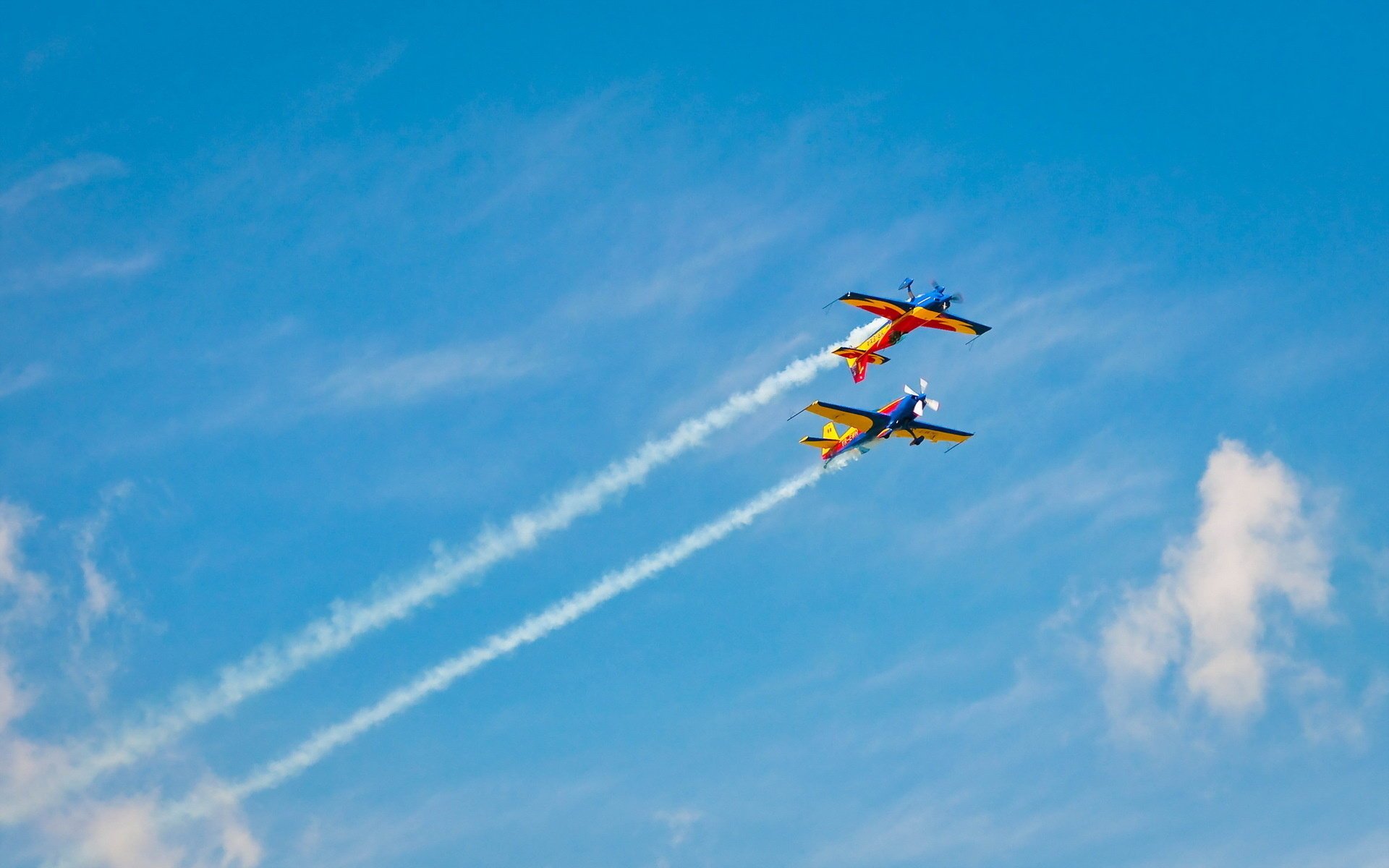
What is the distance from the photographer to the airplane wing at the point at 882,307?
6033 inches

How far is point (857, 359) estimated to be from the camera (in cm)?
15612

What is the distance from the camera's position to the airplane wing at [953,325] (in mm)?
156875

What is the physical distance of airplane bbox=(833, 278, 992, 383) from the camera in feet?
509

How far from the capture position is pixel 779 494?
16075 centimetres

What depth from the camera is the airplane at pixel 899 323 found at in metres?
155

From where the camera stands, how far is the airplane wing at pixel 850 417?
502ft

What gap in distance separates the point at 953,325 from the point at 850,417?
1364cm

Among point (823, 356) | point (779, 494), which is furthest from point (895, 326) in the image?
point (779, 494)

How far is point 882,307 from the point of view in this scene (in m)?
154

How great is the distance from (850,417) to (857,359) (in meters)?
5.69

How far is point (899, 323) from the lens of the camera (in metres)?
156

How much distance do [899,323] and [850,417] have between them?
399 inches

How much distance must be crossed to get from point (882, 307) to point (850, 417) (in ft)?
34.8

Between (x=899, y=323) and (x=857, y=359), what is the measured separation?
17.0 feet
